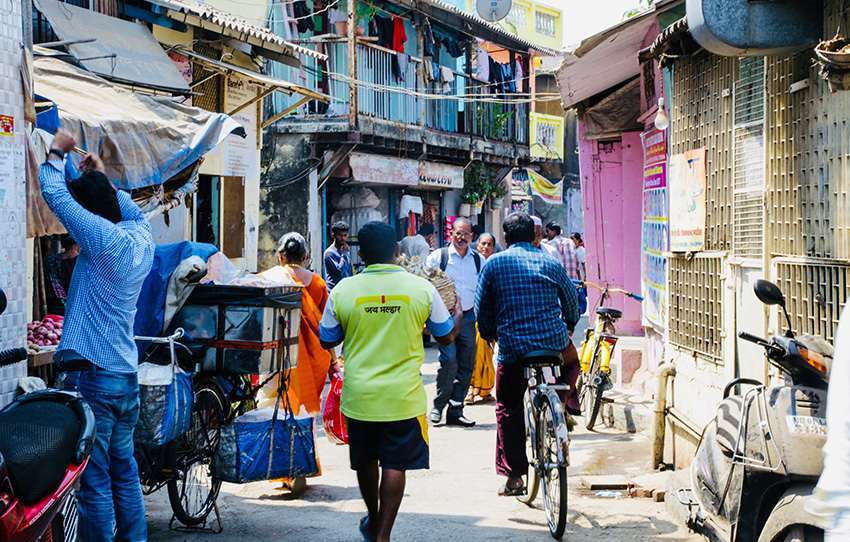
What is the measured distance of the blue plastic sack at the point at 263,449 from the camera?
654 centimetres

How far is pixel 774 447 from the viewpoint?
443 cm

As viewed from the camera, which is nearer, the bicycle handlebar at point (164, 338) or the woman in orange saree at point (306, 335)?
the bicycle handlebar at point (164, 338)

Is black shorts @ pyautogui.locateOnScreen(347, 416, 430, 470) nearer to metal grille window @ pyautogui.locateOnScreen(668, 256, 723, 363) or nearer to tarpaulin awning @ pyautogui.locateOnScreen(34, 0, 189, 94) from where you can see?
metal grille window @ pyautogui.locateOnScreen(668, 256, 723, 363)

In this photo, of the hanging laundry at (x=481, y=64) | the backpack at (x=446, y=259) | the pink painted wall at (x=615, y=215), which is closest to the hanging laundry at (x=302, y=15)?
the hanging laundry at (x=481, y=64)

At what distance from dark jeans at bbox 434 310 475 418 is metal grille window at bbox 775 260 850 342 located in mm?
4953

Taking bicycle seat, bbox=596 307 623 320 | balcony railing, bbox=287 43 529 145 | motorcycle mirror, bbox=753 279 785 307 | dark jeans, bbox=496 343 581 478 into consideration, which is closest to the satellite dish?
balcony railing, bbox=287 43 529 145

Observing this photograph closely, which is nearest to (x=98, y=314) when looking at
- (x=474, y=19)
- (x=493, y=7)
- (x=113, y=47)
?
(x=113, y=47)

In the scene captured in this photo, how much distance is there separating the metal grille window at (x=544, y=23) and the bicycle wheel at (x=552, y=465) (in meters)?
36.3

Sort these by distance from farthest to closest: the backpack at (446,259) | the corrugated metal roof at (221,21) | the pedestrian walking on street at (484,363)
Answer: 1. the corrugated metal roof at (221,21)
2. the pedestrian walking on street at (484,363)
3. the backpack at (446,259)

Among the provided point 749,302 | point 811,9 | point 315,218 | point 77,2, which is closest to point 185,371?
point 749,302

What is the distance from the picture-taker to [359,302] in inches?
224

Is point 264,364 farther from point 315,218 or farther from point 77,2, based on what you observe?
point 315,218

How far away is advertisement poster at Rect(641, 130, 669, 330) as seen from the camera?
10.2 m

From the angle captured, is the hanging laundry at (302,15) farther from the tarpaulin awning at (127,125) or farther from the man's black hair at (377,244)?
the man's black hair at (377,244)
